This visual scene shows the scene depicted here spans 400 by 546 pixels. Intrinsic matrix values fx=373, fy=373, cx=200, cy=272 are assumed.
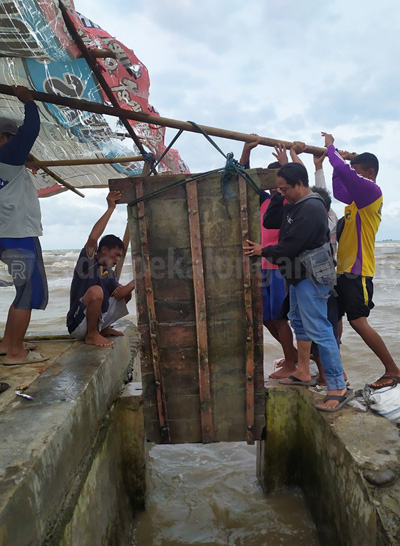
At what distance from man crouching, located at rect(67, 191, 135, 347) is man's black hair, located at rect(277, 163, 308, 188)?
1.91 meters

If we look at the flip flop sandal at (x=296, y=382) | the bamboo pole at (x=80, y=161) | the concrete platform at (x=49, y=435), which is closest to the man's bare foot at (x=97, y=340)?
the concrete platform at (x=49, y=435)

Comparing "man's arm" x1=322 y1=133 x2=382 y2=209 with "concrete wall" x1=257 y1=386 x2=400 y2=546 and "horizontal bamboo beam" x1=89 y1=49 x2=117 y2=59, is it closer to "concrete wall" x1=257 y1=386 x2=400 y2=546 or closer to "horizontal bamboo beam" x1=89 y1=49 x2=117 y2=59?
"concrete wall" x1=257 y1=386 x2=400 y2=546

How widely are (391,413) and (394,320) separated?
727 cm

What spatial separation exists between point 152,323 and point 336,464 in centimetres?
169

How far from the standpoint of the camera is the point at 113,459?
3.14 m

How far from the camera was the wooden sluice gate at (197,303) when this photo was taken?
300 cm

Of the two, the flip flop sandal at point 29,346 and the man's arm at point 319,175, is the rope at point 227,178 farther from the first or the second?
the flip flop sandal at point 29,346

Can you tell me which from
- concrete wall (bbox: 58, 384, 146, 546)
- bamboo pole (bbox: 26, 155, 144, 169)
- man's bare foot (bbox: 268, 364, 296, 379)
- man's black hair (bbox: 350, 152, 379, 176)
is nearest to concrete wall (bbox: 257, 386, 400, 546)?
man's bare foot (bbox: 268, 364, 296, 379)

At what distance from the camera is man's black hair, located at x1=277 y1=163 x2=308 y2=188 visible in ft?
9.87

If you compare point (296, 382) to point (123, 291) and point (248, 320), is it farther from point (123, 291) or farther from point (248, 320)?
point (123, 291)

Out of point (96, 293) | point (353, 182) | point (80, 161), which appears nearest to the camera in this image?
point (353, 182)

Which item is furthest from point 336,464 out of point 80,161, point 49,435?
point 80,161

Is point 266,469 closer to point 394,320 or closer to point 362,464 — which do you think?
point 362,464

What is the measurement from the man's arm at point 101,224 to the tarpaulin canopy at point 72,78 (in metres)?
1.14
